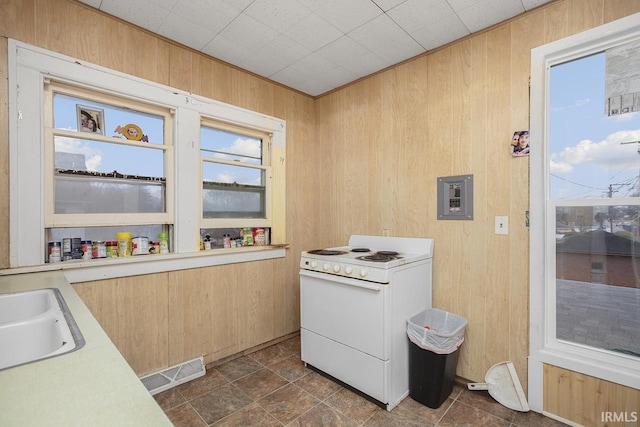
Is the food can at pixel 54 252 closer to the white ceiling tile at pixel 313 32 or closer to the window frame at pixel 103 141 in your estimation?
the window frame at pixel 103 141

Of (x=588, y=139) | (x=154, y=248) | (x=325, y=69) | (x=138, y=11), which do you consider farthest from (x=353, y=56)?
(x=154, y=248)

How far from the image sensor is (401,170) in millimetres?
2611

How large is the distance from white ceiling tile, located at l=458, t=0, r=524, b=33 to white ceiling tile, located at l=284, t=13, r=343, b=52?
0.87m

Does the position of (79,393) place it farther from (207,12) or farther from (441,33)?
(441,33)

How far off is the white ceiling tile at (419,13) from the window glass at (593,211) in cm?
83

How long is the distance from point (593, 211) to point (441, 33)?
1.58 metres

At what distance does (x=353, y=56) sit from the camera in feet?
8.27

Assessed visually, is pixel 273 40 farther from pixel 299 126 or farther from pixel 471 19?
pixel 471 19

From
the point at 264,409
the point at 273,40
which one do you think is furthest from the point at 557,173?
the point at 264,409

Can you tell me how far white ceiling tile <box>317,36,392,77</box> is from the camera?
236 cm

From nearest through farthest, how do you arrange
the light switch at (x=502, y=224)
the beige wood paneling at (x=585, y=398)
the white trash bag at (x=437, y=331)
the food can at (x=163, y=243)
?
1. the beige wood paneling at (x=585, y=398)
2. the white trash bag at (x=437, y=331)
3. the light switch at (x=502, y=224)
4. the food can at (x=163, y=243)

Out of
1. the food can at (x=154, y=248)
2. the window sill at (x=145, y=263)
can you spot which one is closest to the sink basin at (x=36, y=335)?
the window sill at (x=145, y=263)

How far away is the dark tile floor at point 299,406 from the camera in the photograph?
6.01 feet

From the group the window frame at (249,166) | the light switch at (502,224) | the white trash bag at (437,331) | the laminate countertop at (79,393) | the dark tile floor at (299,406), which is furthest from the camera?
the window frame at (249,166)
